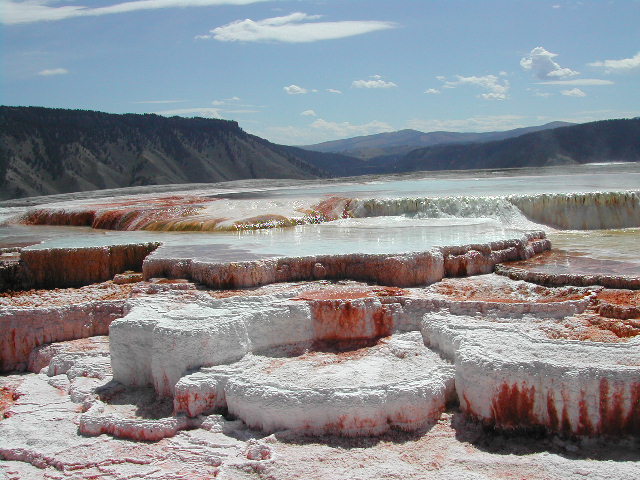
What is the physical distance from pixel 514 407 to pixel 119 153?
47.5 metres

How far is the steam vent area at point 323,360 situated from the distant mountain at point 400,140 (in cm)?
9881

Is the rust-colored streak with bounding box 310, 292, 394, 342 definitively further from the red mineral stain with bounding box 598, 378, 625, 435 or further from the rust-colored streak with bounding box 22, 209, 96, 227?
the rust-colored streak with bounding box 22, 209, 96, 227

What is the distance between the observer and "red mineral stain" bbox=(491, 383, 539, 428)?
5.40 metres

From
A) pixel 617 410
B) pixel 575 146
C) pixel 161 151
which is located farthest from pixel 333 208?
pixel 575 146

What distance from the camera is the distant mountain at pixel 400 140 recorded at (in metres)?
112

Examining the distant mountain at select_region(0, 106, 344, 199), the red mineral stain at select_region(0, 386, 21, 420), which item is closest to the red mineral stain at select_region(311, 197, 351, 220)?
the red mineral stain at select_region(0, 386, 21, 420)

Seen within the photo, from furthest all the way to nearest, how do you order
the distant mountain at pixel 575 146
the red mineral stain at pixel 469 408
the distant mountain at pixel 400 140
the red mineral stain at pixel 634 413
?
the distant mountain at pixel 400 140, the distant mountain at pixel 575 146, the red mineral stain at pixel 469 408, the red mineral stain at pixel 634 413

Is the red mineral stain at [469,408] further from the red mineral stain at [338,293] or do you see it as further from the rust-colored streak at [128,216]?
the rust-colored streak at [128,216]

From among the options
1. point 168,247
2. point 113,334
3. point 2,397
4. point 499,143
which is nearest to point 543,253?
point 168,247

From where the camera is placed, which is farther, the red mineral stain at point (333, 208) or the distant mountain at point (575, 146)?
the distant mountain at point (575, 146)

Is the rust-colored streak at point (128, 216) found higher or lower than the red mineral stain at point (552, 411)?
higher

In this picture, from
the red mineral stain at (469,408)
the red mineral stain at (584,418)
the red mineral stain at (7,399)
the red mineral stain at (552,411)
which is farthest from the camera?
the red mineral stain at (7,399)

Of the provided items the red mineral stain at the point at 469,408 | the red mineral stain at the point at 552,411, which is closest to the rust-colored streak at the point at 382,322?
the red mineral stain at the point at 469,408

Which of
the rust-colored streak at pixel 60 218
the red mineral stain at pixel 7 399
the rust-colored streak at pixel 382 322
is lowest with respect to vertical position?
the red mineral stain at pixel 7 399
